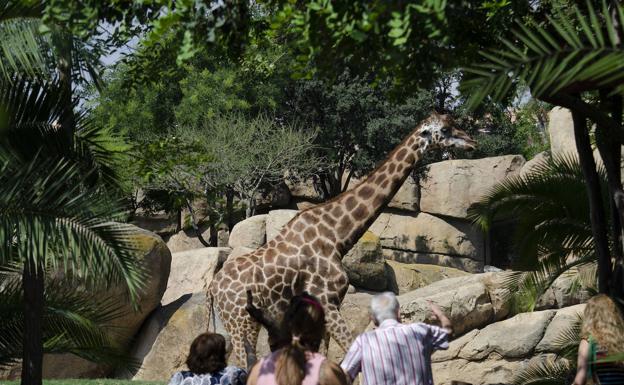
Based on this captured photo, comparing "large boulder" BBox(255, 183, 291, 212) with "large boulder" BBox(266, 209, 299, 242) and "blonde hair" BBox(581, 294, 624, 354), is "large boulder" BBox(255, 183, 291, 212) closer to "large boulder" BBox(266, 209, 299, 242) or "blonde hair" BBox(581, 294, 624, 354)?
"large boulder" BBox(266, 209, 299, 242)

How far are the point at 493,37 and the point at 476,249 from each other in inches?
996

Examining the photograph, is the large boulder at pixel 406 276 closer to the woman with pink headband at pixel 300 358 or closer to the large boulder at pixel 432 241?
the large boulder at pixel 432 241

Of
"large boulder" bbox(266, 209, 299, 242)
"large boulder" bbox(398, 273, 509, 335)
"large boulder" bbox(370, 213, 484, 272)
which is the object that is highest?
"large boulder" bbox(398, 273, 509, 335)

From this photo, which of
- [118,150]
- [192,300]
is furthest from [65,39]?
[192,300]

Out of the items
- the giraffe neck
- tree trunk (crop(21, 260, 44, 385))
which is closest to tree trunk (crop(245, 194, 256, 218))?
the giraffe neck

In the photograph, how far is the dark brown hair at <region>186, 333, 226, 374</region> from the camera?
5.51 meters

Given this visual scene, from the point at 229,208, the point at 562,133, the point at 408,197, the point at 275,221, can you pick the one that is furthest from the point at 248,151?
the point at 562,133

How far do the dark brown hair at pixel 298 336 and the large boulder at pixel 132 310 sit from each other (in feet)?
36.4

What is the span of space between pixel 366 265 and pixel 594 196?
45.4ft

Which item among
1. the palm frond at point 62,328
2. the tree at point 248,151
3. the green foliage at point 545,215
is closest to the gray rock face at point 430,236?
the tree at point 248,151

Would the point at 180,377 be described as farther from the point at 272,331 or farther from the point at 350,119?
the point at 350,119

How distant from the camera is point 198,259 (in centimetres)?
2038

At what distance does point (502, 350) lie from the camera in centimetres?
1659

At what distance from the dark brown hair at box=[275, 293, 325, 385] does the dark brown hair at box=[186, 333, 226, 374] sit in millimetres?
410
